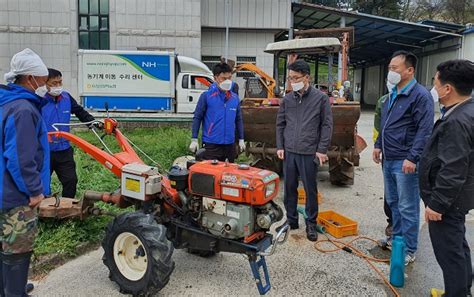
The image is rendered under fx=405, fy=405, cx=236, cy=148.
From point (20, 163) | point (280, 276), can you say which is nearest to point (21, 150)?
point (20, 163)

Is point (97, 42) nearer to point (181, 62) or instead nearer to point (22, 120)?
point (181, 62)

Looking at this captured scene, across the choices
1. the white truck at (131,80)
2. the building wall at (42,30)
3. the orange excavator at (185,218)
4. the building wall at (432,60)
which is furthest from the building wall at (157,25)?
the orange excavator at (185,218)

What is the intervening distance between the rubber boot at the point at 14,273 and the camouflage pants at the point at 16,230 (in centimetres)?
5

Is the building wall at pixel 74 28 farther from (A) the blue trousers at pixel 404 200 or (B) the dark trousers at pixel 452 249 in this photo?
(B) the dark trousers at pixel 452 249

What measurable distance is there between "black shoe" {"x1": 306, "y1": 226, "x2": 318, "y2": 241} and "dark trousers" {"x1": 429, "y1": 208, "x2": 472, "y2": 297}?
5.57ft

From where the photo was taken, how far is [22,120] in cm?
260

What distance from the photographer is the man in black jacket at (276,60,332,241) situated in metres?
4.41

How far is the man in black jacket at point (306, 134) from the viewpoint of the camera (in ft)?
14.5

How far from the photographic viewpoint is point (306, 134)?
445cm

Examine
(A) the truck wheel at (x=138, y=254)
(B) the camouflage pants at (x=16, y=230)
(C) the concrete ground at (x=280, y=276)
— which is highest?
(B) the camouflage pants at (x=16, y=230)

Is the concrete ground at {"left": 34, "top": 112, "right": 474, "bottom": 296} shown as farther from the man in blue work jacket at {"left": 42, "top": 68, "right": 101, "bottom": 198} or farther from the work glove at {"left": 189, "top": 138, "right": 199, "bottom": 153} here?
the work glove at {"left": 189, "top": 138, "right": 199, "bottom": 153}

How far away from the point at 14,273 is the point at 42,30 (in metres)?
18.1

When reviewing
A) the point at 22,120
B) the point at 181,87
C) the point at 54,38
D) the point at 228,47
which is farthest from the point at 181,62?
the point at 22,120

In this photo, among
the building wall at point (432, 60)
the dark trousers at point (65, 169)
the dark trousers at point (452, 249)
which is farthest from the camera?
the building wall at point (432, 60)
